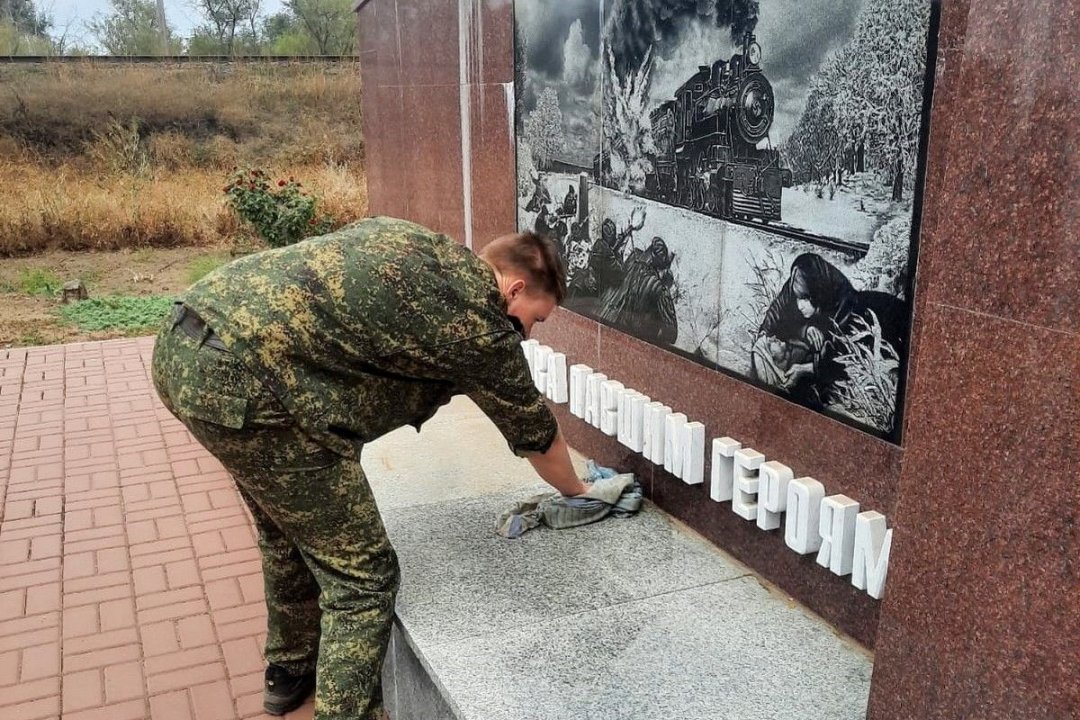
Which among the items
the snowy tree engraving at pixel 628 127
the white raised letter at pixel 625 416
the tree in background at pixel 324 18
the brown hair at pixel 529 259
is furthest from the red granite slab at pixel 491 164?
the tree in background at pixel 324 18

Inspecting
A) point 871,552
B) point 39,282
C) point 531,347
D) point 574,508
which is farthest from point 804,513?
point 39,282

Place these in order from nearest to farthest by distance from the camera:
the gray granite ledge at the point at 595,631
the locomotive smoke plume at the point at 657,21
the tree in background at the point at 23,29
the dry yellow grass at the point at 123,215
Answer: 1. the gray granite ledge at the point at 595,631
2. the locomotive smoke plume at the point at 657,21
3. the dry yellow grass at the point at 123,215
4. the tree in background at the point at 23,29

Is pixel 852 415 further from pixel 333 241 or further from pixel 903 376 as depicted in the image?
pixel 333 241

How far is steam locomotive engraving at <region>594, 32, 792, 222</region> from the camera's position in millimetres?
2719

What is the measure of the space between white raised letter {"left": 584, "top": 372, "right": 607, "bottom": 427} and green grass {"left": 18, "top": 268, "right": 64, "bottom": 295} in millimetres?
7964

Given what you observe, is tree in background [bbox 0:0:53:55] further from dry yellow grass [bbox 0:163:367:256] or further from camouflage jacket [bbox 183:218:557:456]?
camouflage jacket [bbox 183:218:557:456]

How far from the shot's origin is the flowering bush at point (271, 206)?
10375 mm

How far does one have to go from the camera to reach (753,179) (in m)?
2.79

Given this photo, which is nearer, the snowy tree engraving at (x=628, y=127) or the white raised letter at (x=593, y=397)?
the snowy tree engraving at (x=628, y=127)

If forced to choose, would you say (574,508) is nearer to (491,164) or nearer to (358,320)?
(358,320)

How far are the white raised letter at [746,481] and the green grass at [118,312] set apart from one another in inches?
261

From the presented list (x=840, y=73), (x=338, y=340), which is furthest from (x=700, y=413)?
(x=338, y=340)

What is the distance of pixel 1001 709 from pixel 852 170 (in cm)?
129

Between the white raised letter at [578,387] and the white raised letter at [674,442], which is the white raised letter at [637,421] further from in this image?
the white raised letter at [578,387]
